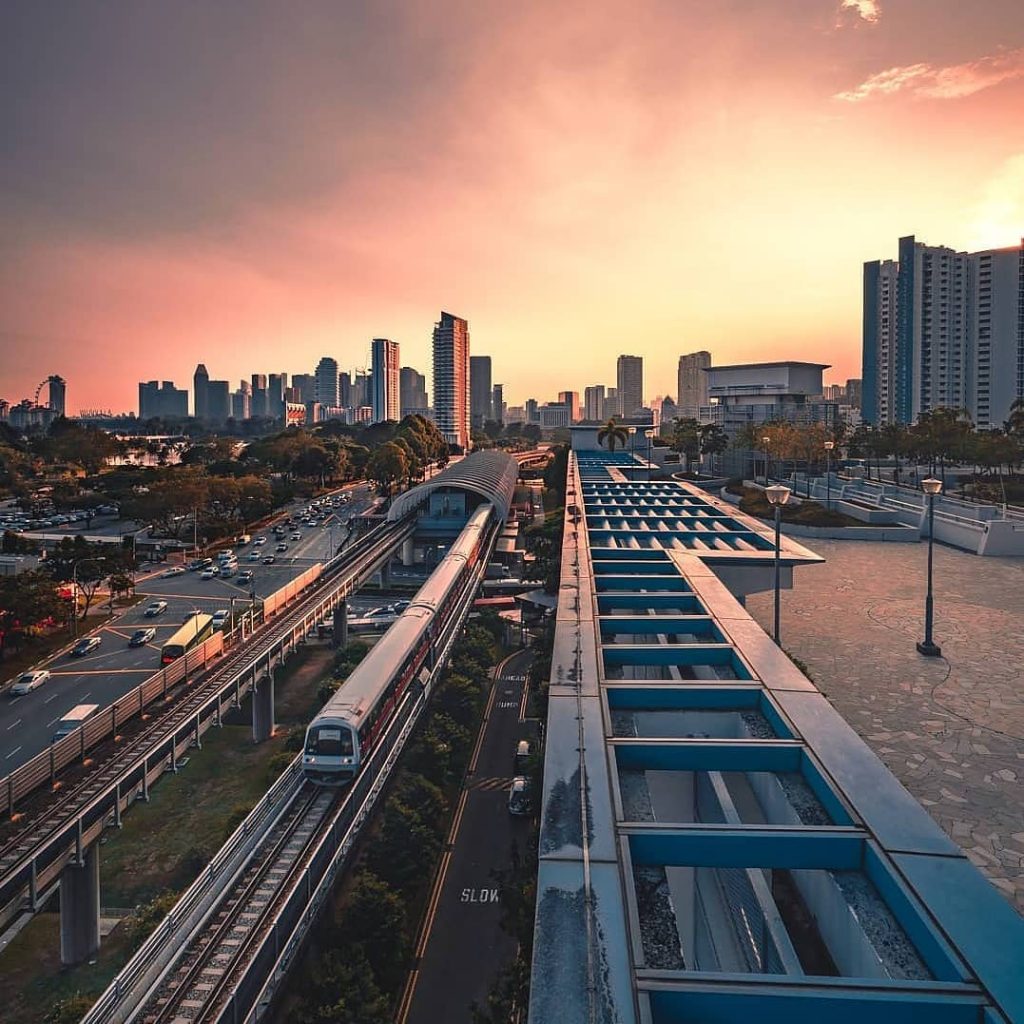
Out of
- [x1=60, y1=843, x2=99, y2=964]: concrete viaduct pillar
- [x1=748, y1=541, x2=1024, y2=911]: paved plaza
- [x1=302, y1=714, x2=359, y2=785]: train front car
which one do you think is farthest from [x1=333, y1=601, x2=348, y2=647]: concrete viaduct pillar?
[x1=748, y1=541, x2=1024, y2=911]: paved plaza

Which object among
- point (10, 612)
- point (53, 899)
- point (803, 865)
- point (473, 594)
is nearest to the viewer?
point (803, 865)

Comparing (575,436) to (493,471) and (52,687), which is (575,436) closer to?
(493,471)

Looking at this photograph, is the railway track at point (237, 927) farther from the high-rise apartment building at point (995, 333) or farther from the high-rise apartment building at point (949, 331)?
the high-rise apartment building at point (995, 333)

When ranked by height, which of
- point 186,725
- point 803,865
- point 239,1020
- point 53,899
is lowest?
point 53,899

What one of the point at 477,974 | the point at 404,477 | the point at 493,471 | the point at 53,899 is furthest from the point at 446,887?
the point at 404,477

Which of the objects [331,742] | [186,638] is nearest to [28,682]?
[186,638]

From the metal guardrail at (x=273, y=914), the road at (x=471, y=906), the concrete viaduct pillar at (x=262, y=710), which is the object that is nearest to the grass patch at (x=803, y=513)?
the road at (x=471, y=906)

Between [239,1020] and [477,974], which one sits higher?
[239,1020]

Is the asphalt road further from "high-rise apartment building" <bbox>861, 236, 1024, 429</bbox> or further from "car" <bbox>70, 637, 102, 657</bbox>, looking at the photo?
"high-rise apartment building" <bbox>861, 236, 1024, 429</bbox>
